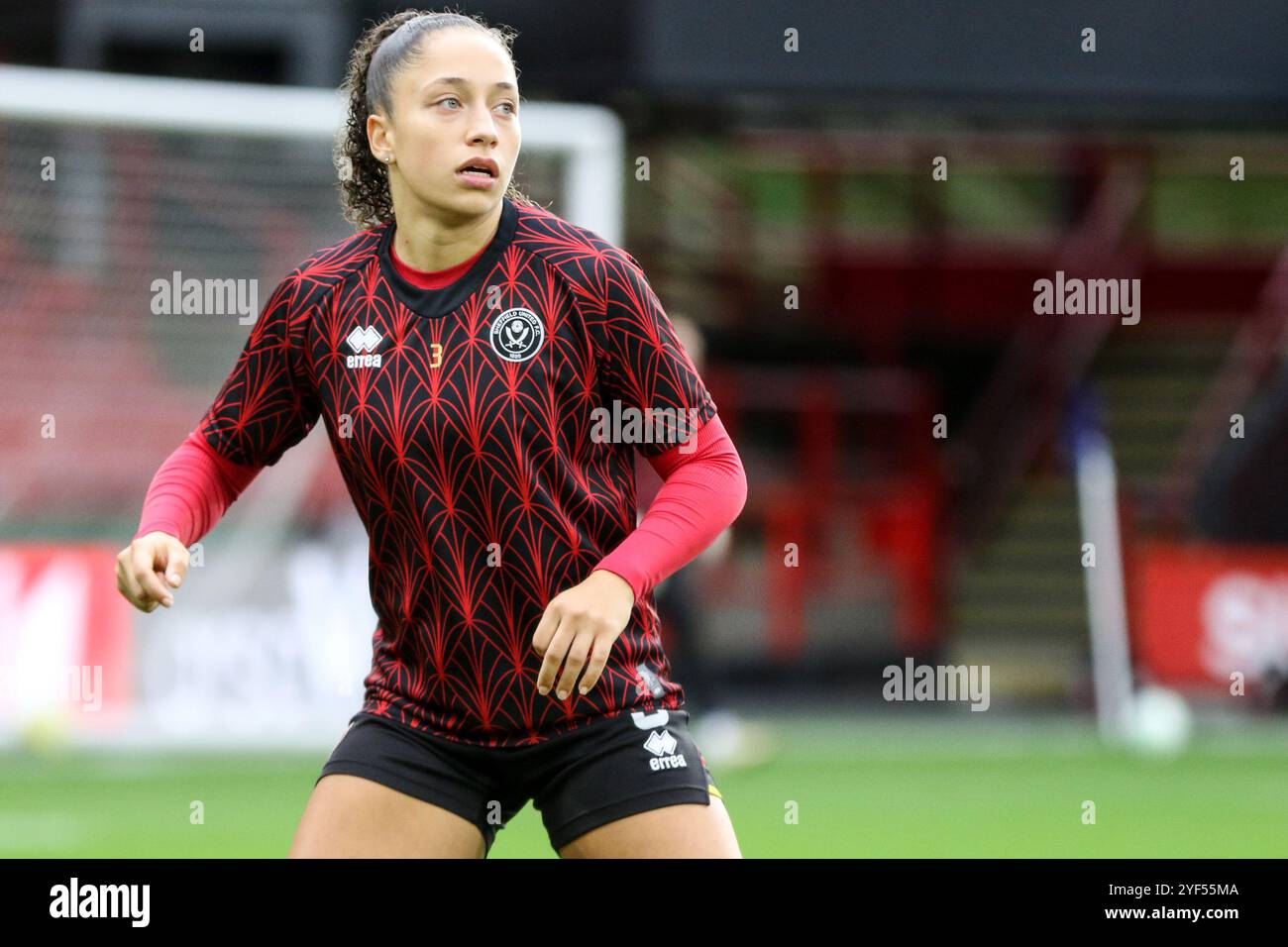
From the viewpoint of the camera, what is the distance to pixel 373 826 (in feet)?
10.6

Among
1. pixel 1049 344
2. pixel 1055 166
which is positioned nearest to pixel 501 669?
pixel 1049 344

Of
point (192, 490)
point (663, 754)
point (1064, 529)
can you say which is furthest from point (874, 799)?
point (1064, 529)

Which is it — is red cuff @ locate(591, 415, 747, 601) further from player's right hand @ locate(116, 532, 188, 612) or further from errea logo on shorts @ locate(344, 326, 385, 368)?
player's right hand @ locate(116, 532, 188, 612)

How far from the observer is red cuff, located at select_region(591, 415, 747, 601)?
123 inches

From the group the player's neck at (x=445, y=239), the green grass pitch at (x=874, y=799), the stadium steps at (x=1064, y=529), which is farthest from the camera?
the stadium steps at (x=1064, y=529)

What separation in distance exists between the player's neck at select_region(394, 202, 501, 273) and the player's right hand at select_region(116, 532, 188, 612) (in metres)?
0.65

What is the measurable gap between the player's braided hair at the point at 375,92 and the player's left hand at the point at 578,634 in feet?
3.24

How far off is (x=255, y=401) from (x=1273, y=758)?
8.60 metres

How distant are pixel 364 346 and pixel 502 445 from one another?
1.04 feet

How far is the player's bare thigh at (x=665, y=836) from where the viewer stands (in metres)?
3.18

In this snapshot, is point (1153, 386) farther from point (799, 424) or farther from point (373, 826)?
point (373, 826)

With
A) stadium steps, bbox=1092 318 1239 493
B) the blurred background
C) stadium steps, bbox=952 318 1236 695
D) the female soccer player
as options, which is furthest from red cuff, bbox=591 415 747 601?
stadium steps, bbox=1092 318 1239 493

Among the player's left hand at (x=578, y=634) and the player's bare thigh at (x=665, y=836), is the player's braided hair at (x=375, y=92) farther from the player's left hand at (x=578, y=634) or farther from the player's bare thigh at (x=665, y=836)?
the player's bare thigh at (x=665, y=836)

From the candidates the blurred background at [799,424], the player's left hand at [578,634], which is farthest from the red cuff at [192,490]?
the blurred background at [799,424]
